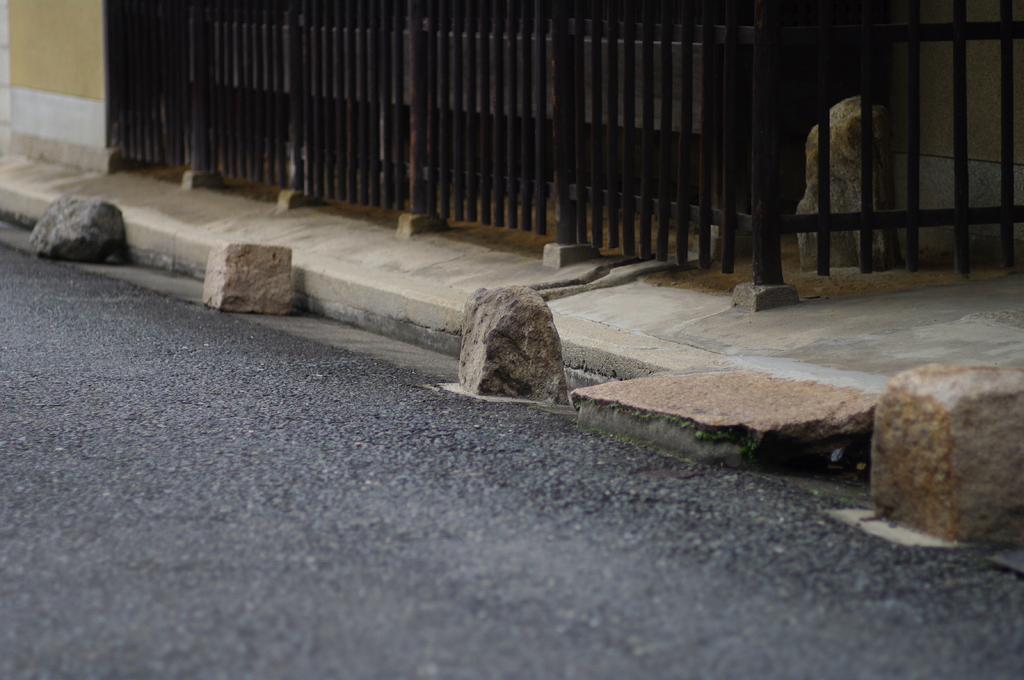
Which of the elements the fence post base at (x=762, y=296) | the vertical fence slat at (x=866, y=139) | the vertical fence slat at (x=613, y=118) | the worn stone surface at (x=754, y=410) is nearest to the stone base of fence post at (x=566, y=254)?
the vertical fence slat at (x=613, y=118)

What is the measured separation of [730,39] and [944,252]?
204 centimetres

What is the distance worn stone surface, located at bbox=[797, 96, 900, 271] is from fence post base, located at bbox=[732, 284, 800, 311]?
0.69 metres

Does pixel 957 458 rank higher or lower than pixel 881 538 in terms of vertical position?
higher

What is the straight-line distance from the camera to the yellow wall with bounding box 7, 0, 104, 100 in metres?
12.9

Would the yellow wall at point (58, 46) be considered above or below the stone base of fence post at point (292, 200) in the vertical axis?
above

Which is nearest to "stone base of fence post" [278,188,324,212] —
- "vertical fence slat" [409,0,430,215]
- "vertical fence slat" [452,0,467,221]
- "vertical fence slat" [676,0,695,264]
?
"vertical fence slat" [409,0,430,215]

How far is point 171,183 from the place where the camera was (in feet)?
38.7

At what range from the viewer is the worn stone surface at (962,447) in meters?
3.32

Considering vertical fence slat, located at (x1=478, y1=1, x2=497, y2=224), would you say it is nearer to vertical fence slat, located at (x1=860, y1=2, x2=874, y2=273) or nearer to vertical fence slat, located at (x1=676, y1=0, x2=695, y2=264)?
vertical fence slat, located at (x1=676, y1=0, x2=695, y2=264)

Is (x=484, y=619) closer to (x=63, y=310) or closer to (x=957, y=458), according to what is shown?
(x=957, y=458)

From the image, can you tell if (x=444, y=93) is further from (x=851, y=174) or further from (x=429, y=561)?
(x=429, y=561)

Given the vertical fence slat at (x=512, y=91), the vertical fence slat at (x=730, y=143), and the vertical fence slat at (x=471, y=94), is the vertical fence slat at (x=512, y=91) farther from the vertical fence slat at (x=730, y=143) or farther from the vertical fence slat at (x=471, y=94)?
the vertical fence slat at (x=730, y=143)

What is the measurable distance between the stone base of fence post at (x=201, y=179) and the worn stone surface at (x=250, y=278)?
3858mm

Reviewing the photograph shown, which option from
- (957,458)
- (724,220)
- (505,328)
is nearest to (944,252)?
(724,220)
